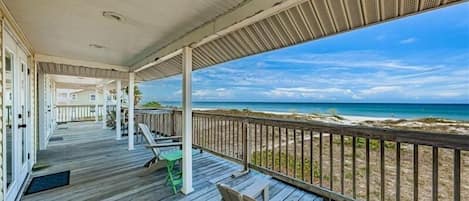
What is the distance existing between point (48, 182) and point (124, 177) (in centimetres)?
109

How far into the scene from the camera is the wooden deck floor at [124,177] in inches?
113

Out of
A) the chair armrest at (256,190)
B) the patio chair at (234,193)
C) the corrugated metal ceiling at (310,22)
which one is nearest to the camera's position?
the patio chair at (234,193)

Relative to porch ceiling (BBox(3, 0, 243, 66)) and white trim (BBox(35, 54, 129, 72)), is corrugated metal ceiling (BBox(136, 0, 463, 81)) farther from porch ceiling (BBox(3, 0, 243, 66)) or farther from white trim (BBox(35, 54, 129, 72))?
white trim (BBox(35, 54, 129, 72))

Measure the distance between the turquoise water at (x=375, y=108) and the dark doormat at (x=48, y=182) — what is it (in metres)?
10.3

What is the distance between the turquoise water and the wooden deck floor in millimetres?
9002

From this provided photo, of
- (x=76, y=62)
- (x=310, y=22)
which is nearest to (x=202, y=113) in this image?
(x=310, y=22)

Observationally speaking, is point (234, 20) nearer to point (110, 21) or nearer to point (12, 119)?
point (110, 21)

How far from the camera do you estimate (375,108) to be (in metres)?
19.7

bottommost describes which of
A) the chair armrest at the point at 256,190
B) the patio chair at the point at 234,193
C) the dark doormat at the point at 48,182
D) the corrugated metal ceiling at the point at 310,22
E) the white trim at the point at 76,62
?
the dark doormat at the point at 48,182

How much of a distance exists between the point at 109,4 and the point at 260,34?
1.60 m

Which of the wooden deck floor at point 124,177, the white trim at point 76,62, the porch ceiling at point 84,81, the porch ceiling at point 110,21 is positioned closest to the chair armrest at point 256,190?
the wooden deck floor at point 124,177

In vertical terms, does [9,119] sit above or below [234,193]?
above

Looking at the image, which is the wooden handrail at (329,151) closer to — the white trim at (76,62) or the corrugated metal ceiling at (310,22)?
the corrugated metal ceiling at (310,22)

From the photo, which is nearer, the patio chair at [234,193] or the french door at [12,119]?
the patio chair at [234,193]
